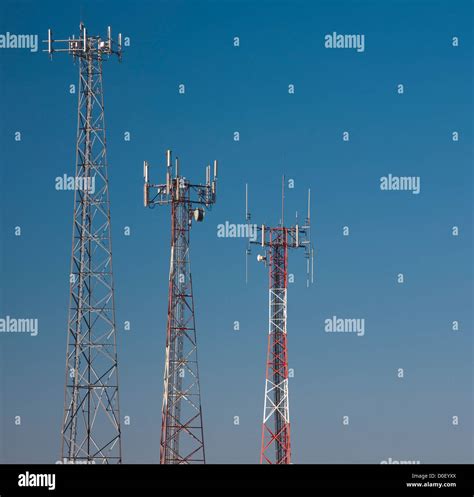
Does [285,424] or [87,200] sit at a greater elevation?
[87,200]

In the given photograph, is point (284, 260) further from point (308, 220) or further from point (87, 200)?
point (87, 200)

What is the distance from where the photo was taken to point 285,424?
85.8 m

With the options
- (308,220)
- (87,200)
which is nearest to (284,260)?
(308,220)

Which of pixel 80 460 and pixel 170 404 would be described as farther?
pixel 170 404
